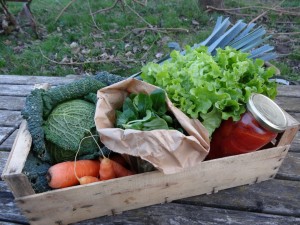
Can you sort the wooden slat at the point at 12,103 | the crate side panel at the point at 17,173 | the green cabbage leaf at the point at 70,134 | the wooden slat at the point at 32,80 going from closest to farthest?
the crate side panel at the point at 17,173 → the green cabbage leaf at the point at 70,134 → the wooden slat at the point at 12,103 → the wooden slat at the point at 32,80

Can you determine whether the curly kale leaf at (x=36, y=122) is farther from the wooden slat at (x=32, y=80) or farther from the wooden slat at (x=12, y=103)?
the wooden slat at (x=32, y=80)

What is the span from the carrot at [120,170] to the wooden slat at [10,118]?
0.78m

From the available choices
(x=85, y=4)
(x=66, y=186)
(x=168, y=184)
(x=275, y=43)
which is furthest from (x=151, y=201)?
(x=85, y=4)

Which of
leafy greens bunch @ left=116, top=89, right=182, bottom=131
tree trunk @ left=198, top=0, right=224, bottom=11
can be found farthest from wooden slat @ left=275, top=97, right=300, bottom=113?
tree trunk @ left=198, top=0, right=224, bottom=11

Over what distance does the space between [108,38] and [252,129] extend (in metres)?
3.16

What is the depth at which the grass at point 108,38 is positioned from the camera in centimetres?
345

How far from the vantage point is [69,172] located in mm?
1167

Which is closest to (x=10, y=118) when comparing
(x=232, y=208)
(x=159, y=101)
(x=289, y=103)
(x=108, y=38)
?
(x=159, y=101)

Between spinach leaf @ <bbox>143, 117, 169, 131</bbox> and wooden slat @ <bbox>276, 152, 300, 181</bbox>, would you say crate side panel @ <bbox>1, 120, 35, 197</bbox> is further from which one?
wooden slat @ <bbox>276, 152, 300, 181</bbox>

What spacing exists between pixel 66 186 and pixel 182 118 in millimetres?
500

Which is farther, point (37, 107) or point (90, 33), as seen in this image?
point (90, 33)

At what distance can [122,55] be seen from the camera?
363cm

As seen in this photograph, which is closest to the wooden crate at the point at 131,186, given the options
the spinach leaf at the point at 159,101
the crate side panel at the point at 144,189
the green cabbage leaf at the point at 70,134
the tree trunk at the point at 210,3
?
the crate side panel at the point at 144,189

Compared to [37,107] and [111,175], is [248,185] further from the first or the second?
[37,107]
